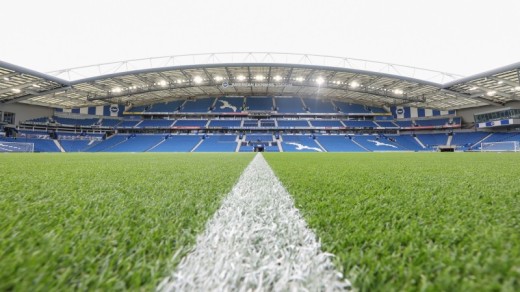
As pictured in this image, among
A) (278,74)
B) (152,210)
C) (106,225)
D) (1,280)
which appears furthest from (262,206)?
(278,74)

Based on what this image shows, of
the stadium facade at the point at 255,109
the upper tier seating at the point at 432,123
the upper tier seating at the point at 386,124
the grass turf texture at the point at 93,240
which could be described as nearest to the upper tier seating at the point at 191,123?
the stadium facade at the point at 255,109

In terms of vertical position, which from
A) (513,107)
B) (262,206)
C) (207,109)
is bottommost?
(262,206)

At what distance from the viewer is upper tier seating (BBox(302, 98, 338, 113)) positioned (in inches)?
1228

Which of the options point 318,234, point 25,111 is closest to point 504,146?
point 318,234

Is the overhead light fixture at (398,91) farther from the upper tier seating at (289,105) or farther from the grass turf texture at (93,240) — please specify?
the grass turf texture at (93,240)

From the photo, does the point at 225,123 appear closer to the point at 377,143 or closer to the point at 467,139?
the point at 377,143

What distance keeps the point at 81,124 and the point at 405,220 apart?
34.2 metres

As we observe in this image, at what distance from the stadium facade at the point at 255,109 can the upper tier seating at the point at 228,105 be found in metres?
0.14

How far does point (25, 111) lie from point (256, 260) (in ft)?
110

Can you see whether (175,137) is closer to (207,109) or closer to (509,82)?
(207,109)

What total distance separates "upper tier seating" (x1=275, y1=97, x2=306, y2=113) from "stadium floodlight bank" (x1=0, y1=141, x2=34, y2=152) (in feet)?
86.9

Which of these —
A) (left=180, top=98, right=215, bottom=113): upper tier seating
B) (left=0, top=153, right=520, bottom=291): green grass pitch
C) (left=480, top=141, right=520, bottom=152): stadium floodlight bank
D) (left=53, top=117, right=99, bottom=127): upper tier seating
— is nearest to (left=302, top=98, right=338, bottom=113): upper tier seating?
(left=180, top=98, right=215, bottom=113): upper tier seating

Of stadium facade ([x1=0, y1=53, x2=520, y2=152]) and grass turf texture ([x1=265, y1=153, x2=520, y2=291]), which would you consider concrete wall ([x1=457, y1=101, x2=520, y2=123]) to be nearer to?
stadium facade ([x1=0, y1=53, x2=520, y2=152])

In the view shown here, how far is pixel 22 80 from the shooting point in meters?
15.2
